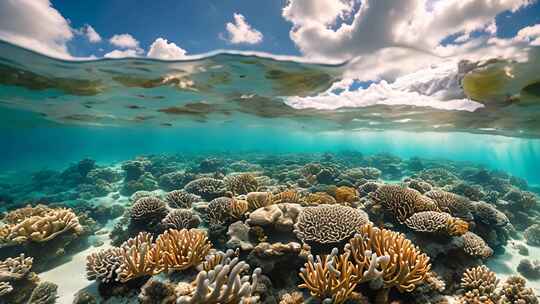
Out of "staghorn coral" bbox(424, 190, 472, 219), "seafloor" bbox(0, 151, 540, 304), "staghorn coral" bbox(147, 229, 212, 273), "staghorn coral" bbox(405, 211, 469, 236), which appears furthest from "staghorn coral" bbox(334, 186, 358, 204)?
"staghorn coral" bbox(147, 229, 212, 273)

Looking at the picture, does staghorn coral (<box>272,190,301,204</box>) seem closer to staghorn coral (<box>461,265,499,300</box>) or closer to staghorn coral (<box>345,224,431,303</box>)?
staghorn coral (<box>345,224,431,303</box>)

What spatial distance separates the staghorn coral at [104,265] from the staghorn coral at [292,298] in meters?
3.38

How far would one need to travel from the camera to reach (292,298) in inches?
168

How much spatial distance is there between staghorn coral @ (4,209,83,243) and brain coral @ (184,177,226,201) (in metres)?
3.79

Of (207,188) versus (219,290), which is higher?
(219,290)

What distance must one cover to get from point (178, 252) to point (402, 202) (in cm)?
584

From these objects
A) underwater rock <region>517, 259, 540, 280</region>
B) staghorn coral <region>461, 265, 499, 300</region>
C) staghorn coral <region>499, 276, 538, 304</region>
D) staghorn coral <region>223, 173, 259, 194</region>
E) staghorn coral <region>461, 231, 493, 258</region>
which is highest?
staghorn coral <region>223, 173, 259, 194</region>

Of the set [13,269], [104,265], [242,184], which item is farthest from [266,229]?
[13,269]

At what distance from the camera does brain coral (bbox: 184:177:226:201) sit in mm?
9125

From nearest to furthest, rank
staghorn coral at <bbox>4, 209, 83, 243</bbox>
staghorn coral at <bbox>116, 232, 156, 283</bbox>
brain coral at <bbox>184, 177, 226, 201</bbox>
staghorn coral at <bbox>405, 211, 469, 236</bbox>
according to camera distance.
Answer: staghorn coral at <bbox>116, 232, 156, 283</bbox>
staghorn coral at <bbox>405, 211, 469, 236</bbox>
staghorn coral at <bbox>4, 209, 83, 243</bbox>
brain coral at <bbox>184, 177, 226, 201</bbox>

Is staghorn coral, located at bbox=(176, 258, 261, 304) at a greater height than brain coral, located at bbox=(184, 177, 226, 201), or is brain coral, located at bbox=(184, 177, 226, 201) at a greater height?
staghorn coral, located at bbox=(176, 258, 261, 304)

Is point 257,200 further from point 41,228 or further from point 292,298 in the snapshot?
point 41,228

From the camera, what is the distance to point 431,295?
459 cm

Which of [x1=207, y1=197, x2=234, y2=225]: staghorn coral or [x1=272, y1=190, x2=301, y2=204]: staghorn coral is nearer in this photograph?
[x1=207, y1=197, x2=234, y2=225]: staghorn coral
